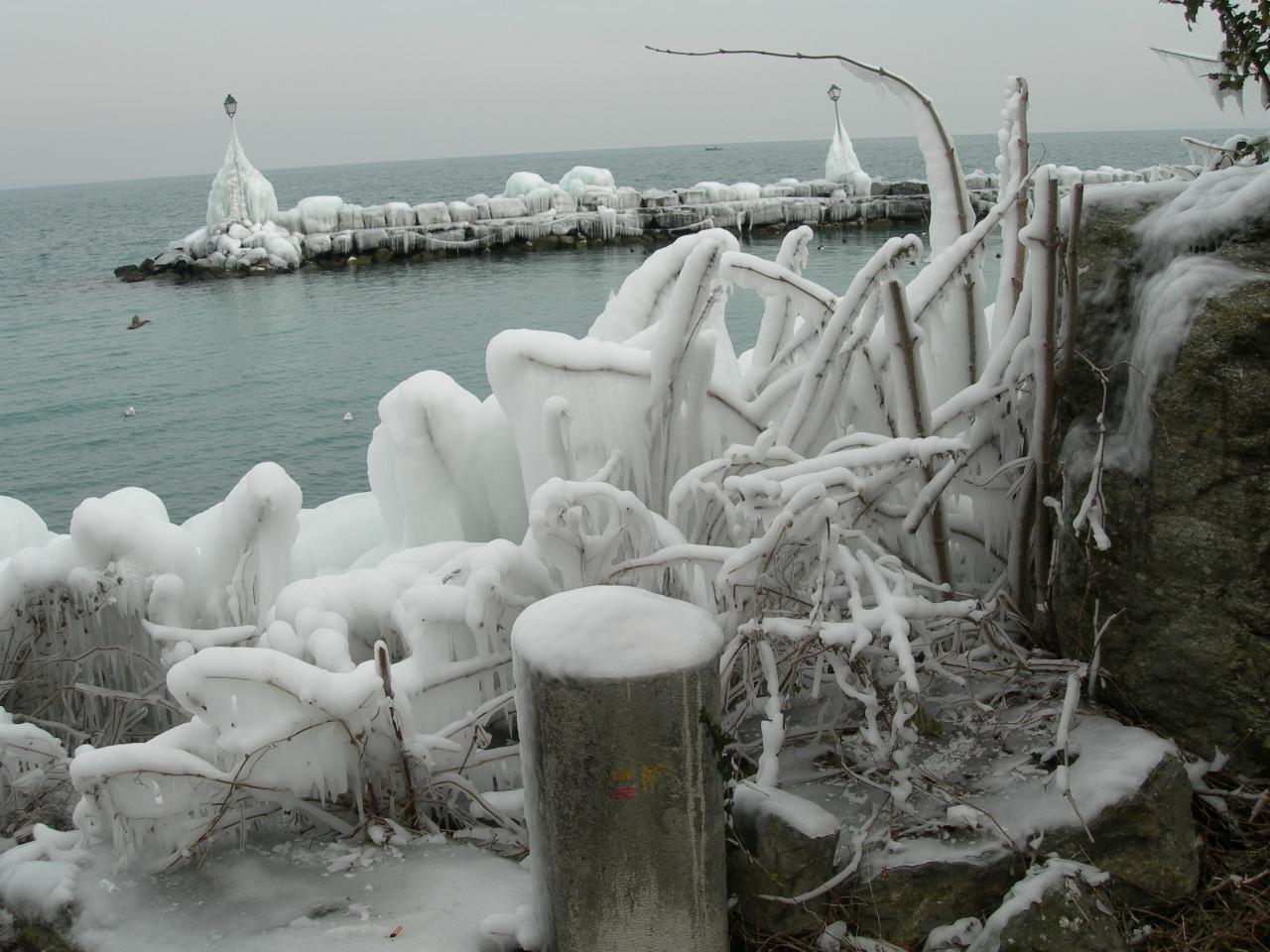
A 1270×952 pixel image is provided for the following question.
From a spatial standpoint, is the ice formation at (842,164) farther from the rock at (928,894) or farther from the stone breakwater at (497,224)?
the rock at (928,894)

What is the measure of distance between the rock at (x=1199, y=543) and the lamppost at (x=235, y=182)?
40.2 metres

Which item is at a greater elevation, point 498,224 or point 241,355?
point 498,224

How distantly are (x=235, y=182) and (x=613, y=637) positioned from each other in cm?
4114

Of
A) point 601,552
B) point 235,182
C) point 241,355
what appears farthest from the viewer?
point 235,182

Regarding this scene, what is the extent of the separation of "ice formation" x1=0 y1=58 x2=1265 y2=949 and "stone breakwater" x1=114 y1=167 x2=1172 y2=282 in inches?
1360

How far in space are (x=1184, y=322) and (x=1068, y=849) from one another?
4.42 feet

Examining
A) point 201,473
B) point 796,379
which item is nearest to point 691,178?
point 201,473

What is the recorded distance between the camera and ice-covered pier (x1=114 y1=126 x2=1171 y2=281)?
130 ft

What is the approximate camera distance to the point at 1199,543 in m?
3.11

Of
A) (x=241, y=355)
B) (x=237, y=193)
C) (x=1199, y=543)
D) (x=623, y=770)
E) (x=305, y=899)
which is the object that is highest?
(x=237, y=193)

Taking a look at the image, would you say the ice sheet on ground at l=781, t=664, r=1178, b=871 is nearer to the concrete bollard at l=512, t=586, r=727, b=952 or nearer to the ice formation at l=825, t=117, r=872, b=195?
the concrete bollard at l=512, t=586, r=727, b=952

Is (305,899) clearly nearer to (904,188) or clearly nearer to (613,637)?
(613,637)

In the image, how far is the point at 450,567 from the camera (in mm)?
4012

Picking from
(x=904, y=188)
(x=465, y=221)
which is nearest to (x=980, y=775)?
(x=465, y=221)
